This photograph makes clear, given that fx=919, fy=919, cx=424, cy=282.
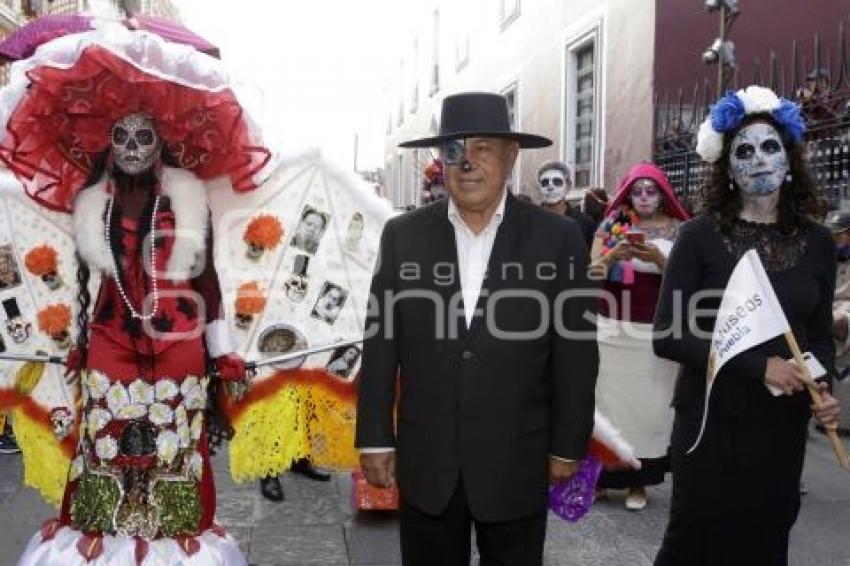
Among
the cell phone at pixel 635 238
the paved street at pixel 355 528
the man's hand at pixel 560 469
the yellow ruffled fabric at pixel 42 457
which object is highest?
the cell phone at pixel 635 238

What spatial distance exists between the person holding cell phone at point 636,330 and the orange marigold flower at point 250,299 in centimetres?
196

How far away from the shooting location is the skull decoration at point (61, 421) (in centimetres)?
327

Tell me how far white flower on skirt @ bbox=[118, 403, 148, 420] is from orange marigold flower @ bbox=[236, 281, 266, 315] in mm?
599

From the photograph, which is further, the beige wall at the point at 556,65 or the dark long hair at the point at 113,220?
the beige wall at the point at 556,65

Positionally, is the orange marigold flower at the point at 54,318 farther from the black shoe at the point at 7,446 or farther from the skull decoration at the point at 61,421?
the black shoe at the point at 7,446

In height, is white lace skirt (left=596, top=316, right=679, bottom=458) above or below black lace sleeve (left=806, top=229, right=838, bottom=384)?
below

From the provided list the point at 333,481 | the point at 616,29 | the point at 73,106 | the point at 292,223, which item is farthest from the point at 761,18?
the point at 73,106

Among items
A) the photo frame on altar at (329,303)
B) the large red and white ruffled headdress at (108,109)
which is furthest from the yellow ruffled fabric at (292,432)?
the large red and white ruffled headdress at (108,109)

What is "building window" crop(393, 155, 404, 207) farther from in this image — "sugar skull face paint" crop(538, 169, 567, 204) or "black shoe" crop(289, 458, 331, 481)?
"black shoe" crop(289, 458, 331, 481)

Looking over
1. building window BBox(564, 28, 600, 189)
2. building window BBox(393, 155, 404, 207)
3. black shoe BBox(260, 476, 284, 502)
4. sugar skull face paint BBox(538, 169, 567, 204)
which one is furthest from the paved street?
building window BBox(393, 155, 404, 207)

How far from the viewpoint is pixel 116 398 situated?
2.88 metres

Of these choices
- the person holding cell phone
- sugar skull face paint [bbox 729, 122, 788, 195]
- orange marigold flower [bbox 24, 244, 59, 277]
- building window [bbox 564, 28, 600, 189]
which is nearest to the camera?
sugar skull face paint [bbox 729, 122, 788, 195]

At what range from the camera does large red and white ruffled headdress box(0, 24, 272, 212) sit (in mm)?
2791

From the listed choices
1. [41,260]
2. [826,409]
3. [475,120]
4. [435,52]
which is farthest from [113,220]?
[435,52]
